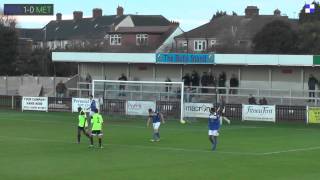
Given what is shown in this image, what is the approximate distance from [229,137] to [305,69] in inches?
707

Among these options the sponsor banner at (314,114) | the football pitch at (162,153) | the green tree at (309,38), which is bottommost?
the football pitch at (162,153)

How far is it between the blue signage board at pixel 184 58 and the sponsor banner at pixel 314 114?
10.6m

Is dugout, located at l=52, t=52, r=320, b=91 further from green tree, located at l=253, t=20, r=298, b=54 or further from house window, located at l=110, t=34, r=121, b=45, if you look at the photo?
house window, located at l=110, t=34, r=121, b=45

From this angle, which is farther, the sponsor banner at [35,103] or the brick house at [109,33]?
the brick house at [109,33]

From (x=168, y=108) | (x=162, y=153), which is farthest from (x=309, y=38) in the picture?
(x=162, y=153)

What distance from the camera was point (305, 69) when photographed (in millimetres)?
49969

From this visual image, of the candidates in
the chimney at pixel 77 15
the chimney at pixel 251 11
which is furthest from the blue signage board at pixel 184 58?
the chimney at pixel 77 15

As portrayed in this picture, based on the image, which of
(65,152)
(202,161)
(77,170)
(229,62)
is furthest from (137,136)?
(229,62)

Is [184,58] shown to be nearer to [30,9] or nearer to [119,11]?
[30,9]

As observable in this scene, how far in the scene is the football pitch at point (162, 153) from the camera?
19359 mm

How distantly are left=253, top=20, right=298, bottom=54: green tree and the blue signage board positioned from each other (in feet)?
116

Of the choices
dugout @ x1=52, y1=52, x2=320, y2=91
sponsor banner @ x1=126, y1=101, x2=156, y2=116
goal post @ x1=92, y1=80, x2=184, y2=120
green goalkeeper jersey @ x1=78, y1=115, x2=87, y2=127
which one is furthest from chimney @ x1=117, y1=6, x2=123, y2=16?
green goalkeeper jersey @ x1=78, y1=115, x2=87, y2=127

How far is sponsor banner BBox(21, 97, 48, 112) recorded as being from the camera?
5441 centimetres

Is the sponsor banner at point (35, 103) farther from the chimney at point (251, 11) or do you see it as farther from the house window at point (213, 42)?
the chimney at point (251, 11)
